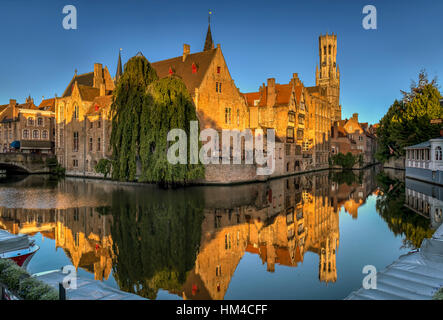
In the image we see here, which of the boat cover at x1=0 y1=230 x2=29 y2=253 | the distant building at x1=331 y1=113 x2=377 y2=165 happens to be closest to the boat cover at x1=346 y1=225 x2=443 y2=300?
the boat cover at x1=0 y1=230 x2=29 y2=253

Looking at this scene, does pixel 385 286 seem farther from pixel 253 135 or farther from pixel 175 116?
pixel 253 135

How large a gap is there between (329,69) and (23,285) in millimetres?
108803

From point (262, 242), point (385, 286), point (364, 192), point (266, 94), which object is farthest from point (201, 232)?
point (266, 94)

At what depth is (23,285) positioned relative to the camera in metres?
6.07

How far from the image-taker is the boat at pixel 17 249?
9656 millimetres

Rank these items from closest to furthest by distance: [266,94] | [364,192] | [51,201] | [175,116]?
[51,201] < [175,116] < [364,192] < [266,94]

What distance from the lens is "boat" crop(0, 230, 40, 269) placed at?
966 cm

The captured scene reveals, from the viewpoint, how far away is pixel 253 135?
3806cm

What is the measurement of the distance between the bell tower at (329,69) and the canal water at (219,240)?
85030mm

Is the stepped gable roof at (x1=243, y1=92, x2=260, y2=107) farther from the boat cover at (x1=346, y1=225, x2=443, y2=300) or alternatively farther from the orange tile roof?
the boat cover at (x1=346, y1=225, x2=443, y2=300)

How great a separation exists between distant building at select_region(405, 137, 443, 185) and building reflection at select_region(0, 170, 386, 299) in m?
11.4

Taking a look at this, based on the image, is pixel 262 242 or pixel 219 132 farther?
pixel 219 132

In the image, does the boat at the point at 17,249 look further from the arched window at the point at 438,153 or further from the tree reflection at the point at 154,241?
the arched window at the point at 438,153
